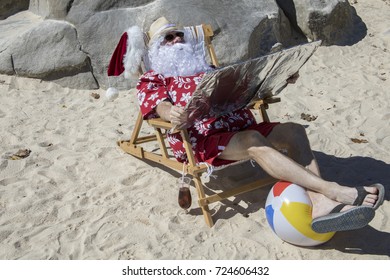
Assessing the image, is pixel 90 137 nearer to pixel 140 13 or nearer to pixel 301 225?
pixel 140 13

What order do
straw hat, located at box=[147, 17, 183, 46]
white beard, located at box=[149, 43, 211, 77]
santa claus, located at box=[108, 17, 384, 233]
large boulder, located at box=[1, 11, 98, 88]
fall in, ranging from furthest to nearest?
1. large boulder, located at box=[1, 11, 98, 88]
2. straw hat, located at box=[147, 17, 183, 46]
3. white beard, located at box=[149, 43, 211, 77]
4. santa claus, located at box=[108, 17, 384, 233]

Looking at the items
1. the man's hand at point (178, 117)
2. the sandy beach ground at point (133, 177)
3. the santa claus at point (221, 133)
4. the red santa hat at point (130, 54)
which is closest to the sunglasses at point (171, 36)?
the santa claus at point (221, 133)

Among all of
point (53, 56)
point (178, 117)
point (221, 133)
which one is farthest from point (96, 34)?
point (178, 117)

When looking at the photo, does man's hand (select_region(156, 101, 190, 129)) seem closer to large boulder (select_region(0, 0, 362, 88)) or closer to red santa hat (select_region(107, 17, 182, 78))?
red santa hat (select_region(107, 17, 182, 78))

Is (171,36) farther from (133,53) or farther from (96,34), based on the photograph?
(96,34)

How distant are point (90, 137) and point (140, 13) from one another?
1990mm

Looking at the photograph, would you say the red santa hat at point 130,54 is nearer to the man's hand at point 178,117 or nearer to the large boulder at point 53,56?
the man's hand at point 178,117

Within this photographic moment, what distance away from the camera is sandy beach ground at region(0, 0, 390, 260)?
335 cm

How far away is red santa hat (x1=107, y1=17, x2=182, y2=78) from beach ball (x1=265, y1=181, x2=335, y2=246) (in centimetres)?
152

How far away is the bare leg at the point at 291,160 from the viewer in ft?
10.2

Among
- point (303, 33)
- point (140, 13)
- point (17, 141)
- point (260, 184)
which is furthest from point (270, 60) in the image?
point (303, 33)

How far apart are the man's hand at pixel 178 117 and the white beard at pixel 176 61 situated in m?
0.63

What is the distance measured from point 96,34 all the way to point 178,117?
10.2ft

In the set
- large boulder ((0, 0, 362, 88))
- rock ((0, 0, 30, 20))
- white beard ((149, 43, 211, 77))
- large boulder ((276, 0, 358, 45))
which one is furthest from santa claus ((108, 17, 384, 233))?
rock ((0, 0, 30, 20))
